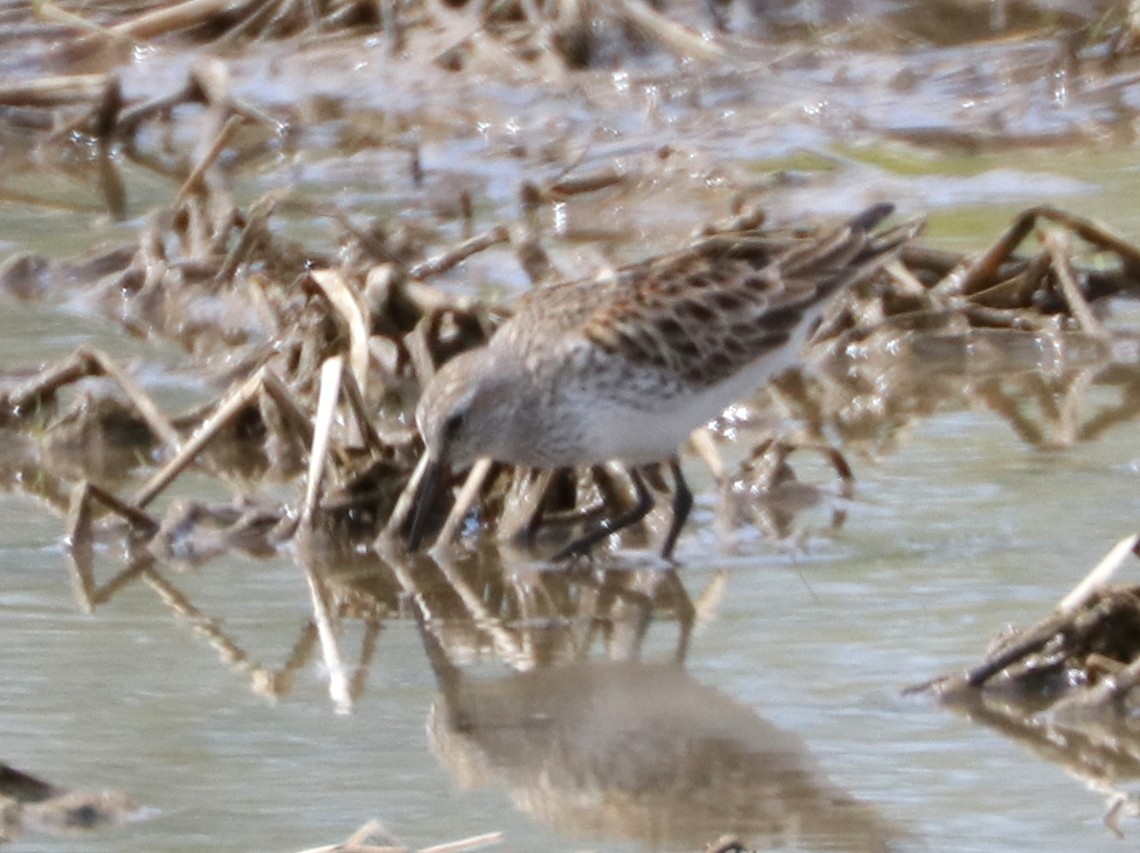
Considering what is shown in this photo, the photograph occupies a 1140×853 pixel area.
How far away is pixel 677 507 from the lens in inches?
253

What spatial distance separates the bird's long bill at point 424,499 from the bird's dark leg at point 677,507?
60 centimetres

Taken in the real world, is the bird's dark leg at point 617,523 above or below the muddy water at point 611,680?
below

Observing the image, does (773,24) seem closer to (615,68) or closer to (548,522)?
(615,68)

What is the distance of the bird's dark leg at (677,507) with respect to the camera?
20.7 feet

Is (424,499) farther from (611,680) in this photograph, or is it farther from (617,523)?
(611,680)

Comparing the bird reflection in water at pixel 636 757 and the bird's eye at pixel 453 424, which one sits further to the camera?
the bird's eye at pixel 453 424

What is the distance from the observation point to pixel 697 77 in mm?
12617

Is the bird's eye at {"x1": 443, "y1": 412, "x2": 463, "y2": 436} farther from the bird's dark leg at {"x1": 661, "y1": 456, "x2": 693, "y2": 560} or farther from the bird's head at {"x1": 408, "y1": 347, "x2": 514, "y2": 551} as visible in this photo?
the bird's dark leg at {"x1": 661, "y1": 456, "x2": 693, "y2": 560}

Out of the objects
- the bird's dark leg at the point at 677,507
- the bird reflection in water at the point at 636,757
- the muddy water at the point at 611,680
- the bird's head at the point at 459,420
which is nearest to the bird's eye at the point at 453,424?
the bird's head at the point at 459,420

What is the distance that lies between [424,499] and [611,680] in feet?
3.53

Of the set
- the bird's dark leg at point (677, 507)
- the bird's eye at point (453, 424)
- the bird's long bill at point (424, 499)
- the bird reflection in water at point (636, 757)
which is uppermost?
the bird reflection in water at point (636, 757)

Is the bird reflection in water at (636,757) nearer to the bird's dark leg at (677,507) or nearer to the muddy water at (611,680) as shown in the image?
the muddy water at (611,680)

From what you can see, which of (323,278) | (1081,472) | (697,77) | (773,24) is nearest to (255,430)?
(323,278)

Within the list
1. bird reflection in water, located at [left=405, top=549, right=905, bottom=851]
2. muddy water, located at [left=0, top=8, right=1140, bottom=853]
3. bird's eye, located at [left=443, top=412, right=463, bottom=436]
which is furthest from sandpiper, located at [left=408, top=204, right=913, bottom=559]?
bird reflection in water, located at [left=405, top=549, right=905, bottom=851]
